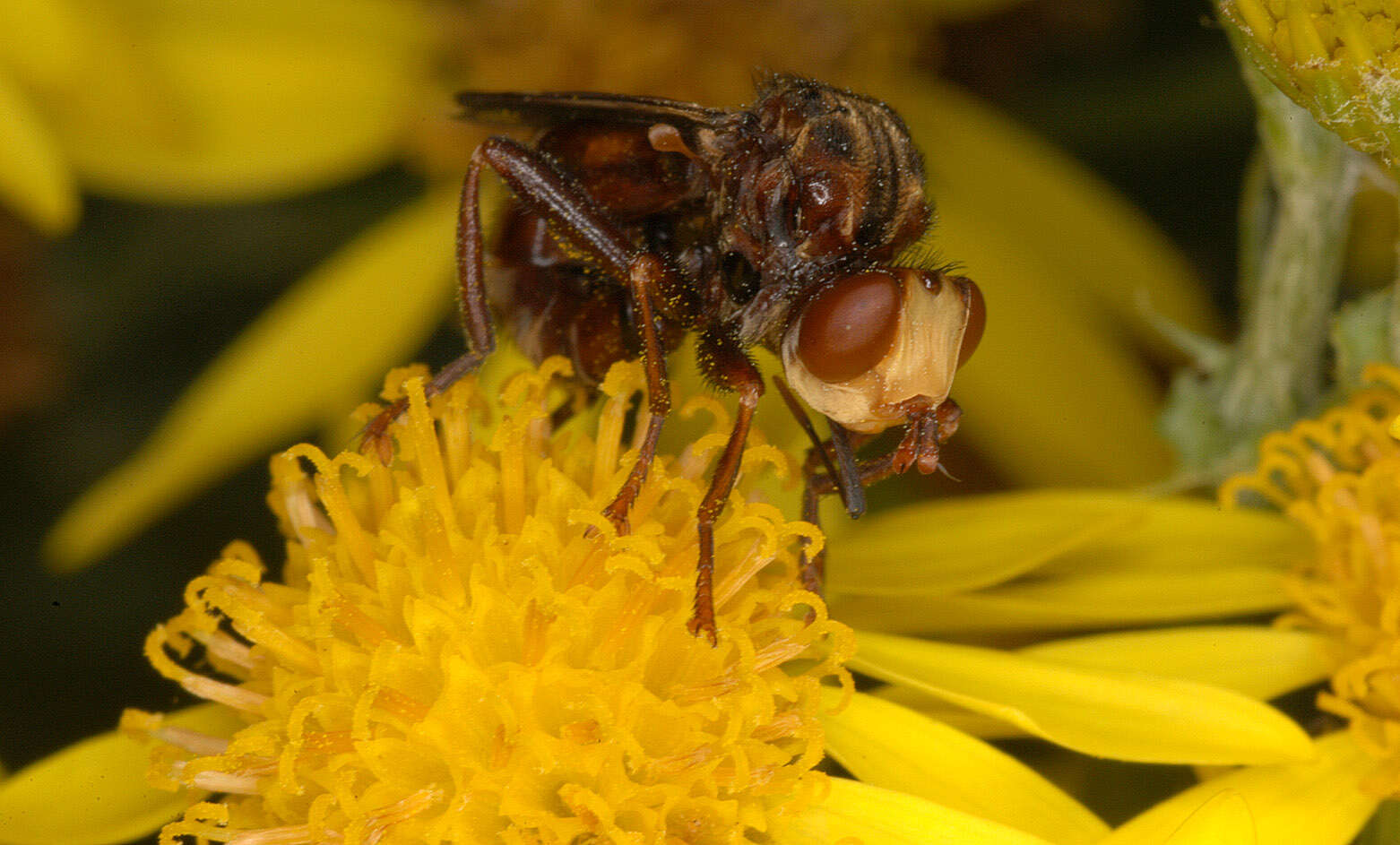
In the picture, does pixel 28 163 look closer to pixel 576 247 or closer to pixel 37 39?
pixel 37 39

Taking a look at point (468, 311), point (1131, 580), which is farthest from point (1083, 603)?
point (468, 311)

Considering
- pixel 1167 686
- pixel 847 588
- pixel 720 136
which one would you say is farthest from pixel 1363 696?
pixel 720 136

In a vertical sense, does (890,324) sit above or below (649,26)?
below

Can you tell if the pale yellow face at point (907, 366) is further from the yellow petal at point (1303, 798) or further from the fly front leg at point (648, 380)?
the yellow petal at point (1303, 798)

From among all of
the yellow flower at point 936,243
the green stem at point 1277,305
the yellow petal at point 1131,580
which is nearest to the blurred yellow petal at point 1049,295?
the yellow flower at point 936,243

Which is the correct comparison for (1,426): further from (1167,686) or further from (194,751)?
(1167,686)

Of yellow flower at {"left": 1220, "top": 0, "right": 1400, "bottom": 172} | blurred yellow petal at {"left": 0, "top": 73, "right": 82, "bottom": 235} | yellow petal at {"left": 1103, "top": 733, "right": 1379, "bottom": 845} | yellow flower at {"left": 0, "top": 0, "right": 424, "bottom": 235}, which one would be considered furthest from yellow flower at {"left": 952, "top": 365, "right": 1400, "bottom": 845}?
yellow flower at {"left": 0, "top": 0, "right": 424, "bottom": 235}
